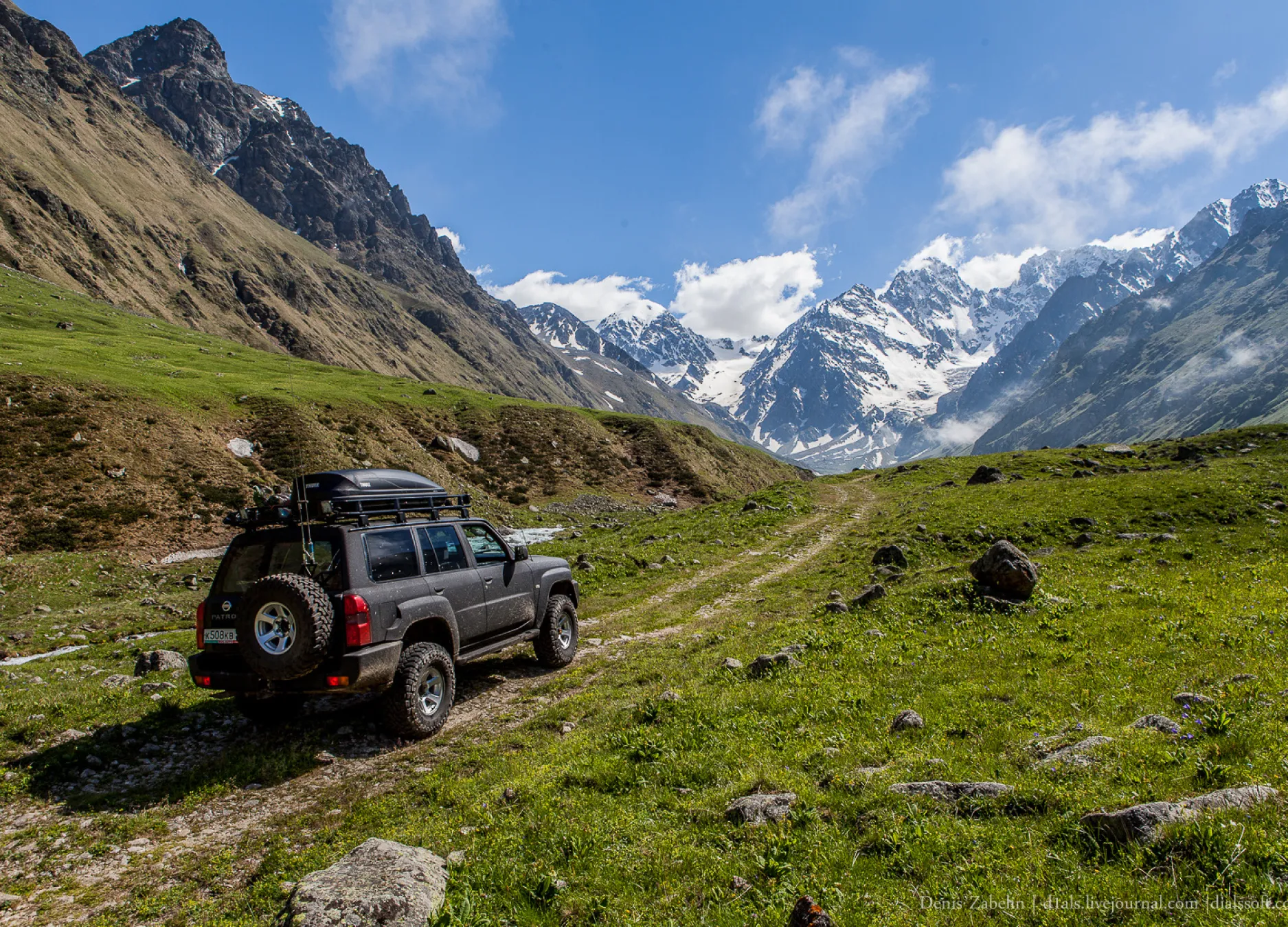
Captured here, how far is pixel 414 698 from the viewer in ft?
31.3

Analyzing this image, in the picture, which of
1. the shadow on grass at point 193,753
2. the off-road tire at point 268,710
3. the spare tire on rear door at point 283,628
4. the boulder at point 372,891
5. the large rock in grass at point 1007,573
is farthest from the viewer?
the large rock in grass at point 1007,573

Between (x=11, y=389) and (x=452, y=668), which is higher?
(x=11, y=389)

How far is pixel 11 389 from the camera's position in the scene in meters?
31.7

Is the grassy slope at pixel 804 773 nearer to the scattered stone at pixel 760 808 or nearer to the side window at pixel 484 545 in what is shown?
the scattered stone at pixel 760 808

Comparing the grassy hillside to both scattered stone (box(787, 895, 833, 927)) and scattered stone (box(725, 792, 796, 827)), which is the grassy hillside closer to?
scattered stone (box(725, 792, 796, 827))

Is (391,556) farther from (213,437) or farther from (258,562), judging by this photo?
(213,437)

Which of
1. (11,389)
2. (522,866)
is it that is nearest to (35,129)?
(11,389)

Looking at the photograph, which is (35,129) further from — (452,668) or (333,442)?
(452,668)

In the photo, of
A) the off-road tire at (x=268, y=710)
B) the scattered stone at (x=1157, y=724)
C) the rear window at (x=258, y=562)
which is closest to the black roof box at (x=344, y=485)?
the rear window at (x=258, y=562)

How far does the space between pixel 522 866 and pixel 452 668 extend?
5333 mm

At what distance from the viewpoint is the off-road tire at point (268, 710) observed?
33.5ft

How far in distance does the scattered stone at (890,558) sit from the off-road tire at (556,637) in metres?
12.3

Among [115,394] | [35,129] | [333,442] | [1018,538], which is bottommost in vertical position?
[1018,538]

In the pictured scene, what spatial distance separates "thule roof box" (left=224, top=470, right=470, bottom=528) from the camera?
9812 millimetres
